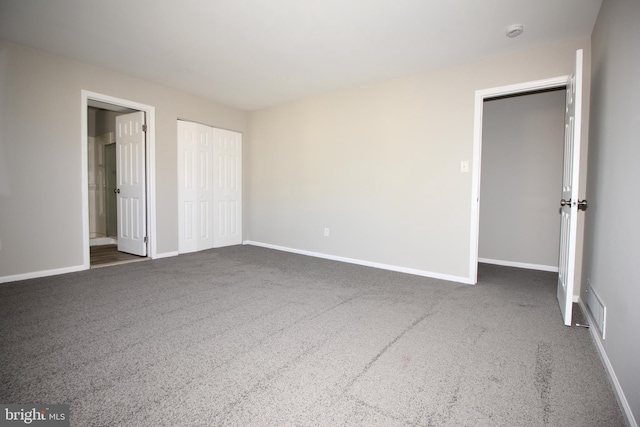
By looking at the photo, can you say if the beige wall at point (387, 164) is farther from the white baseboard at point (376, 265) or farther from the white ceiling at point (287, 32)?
the white ceiling at point (287, 32)

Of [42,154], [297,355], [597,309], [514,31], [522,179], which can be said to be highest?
[514,31]

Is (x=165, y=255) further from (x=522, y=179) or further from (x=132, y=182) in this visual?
(x=522, y=179)

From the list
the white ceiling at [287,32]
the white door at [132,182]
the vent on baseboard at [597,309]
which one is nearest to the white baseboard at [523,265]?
the vent on baseboard at [597,309]

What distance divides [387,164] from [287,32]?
77.6 inches

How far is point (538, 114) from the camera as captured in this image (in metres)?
4.07

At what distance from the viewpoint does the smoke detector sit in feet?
8.68

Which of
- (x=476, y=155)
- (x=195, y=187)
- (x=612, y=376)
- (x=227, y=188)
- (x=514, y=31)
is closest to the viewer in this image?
(x=612, y=376)

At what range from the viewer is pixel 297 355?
184cm

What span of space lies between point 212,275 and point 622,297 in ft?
11.5

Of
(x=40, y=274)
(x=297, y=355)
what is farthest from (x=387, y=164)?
(x=40, y=274)

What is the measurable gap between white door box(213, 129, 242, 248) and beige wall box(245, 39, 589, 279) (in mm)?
542

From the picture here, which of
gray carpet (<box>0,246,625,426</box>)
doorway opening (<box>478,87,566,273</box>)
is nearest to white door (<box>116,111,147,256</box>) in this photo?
gray carpet (<box>0,246,625,426</box>)

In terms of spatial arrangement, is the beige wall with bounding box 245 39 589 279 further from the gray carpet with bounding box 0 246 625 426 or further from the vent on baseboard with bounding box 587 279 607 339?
the vent on baseboard with bounding box 587 279 607 339

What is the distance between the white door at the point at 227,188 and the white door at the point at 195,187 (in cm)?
11
